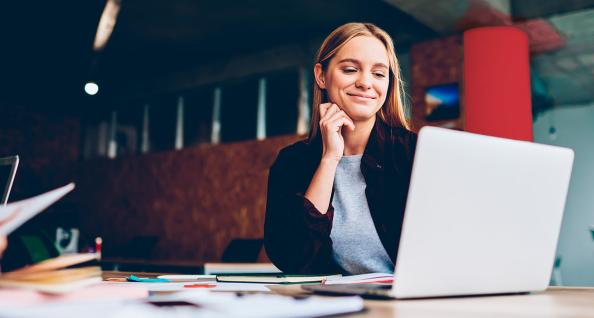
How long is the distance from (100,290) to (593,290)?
972mm

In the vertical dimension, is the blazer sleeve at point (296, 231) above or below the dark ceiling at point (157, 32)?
below

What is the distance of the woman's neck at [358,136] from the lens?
1.65 meters

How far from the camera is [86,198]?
991cm

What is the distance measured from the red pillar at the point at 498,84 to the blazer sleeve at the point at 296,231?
13.7 ft

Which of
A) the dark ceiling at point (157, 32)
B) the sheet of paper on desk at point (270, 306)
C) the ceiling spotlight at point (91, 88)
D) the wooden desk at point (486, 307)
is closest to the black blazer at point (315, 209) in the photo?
the wooden desk at point (486, 307)

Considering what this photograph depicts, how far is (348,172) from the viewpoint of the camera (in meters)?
1.62

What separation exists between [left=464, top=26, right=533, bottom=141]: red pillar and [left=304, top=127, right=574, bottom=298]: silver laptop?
15.2 feet

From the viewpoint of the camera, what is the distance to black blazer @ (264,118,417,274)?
4.80 feet

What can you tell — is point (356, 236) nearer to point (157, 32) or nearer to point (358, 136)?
point (358, 136)

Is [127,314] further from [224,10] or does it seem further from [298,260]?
[224,10]

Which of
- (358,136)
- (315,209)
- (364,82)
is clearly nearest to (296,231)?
(315,209)

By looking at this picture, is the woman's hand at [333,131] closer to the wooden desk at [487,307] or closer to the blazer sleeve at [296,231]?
the blazer sleeve at [296,231]

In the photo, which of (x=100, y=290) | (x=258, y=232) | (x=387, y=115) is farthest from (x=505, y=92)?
(x=100, y=290)

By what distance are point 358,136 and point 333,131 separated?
188 millimetres
